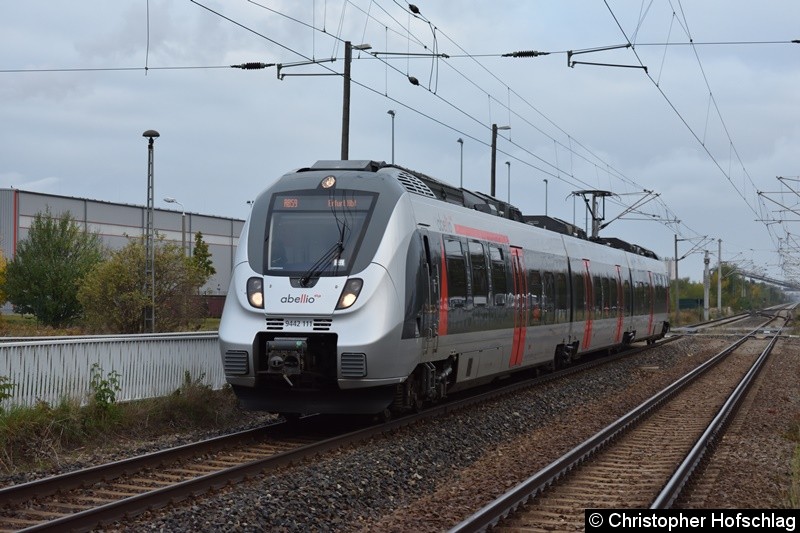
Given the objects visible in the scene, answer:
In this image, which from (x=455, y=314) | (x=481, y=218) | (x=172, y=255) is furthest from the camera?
(x=172, y=255)

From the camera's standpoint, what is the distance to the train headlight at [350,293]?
12.9m

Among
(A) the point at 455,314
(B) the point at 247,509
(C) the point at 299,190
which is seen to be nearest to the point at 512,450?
(A) the point at 455,314

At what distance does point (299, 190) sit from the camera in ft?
46.0

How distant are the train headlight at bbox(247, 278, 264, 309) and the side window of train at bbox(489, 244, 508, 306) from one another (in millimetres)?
5351

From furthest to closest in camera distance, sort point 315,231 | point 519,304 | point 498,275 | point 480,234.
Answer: point 519,304, point 498,275, point 480,234, point 315,231

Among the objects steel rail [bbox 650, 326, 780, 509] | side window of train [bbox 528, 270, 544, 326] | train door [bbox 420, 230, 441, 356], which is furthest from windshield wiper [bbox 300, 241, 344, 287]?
side window of train [bbox 528, 270, 544, 326]

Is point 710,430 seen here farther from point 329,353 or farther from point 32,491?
point 32,491

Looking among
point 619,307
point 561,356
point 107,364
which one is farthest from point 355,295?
point 619,307

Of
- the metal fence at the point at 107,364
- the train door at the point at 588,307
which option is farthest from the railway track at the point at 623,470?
the metal fence at the point at 107,364

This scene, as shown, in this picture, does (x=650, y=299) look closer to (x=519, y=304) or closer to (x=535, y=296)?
(x=535, y=296)

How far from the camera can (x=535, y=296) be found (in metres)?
20.5

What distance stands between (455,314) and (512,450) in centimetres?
258

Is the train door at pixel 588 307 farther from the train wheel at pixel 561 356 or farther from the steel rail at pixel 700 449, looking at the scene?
the steel rail at pixel 700 449

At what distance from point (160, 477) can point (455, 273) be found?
20.8ft
